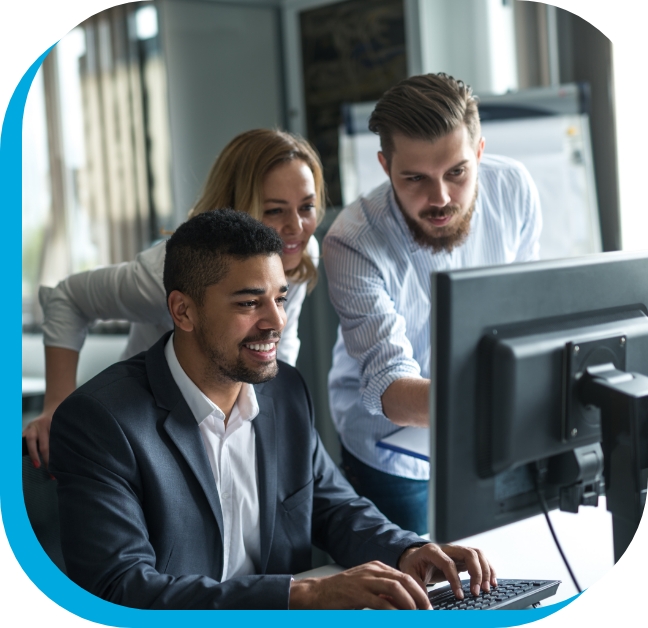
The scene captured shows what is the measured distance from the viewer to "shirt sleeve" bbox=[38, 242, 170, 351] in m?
1.49

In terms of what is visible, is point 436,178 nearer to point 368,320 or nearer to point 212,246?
point 368,320

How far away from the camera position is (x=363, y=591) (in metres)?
1.05

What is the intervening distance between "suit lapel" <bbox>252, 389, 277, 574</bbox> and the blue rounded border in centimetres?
33

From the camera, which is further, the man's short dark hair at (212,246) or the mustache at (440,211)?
the mustache at (440,211)

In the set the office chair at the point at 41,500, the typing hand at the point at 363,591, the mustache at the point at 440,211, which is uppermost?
the mustache at the point at 440,211

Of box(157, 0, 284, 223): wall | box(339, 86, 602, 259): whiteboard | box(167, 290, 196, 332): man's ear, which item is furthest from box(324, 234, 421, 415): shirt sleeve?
box(157, 0, 284, 223): wall

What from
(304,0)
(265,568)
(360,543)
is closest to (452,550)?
(360,543)

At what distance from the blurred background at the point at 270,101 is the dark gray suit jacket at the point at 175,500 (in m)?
1.40

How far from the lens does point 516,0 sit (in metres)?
3.19

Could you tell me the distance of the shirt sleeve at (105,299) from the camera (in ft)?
4.89

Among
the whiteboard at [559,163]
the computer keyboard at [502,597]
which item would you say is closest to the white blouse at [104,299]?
the computer keyboard at [502,597]

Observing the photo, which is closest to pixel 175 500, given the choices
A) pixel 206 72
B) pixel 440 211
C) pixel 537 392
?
pixel 537 392

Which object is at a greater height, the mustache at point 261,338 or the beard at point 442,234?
the beard at point 442,234

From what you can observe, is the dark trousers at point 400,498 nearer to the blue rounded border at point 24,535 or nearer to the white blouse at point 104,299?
the white blouse at point 104,299
